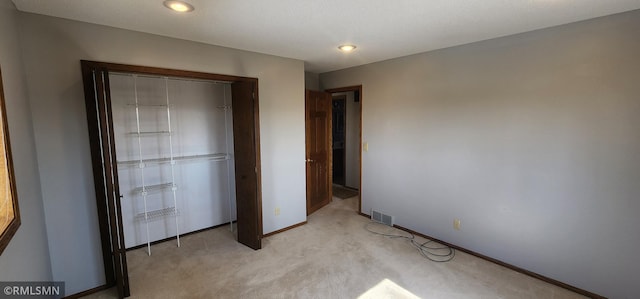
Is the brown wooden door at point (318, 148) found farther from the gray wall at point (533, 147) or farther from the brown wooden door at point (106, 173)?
the brown wooden door at point (106, 173)

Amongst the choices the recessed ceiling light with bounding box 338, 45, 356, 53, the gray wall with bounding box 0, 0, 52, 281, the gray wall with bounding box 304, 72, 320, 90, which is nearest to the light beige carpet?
the gray wall with bounding box 0, 0, 52, 281

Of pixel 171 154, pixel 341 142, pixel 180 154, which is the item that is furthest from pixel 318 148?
pixel 171 154

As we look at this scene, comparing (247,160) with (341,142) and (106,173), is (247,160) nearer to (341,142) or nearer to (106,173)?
(106,173)

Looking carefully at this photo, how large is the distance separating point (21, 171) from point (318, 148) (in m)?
3.37

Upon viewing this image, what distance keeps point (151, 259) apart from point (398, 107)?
3.41m

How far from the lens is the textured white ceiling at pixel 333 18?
1891 millimetres

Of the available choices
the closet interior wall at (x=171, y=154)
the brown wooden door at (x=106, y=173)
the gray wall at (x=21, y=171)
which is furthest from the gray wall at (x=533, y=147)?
the gray wall at (x=21, y=171)

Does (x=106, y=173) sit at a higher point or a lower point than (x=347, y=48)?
lower

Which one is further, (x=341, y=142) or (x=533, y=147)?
(x=341, y=142)

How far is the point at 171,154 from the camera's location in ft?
11.0

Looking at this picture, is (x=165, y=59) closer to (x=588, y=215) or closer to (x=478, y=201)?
(x=478, y=201)

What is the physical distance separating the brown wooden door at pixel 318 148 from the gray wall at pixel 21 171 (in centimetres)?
294

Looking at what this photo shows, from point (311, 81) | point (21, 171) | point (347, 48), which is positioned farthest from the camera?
point (311, 81)

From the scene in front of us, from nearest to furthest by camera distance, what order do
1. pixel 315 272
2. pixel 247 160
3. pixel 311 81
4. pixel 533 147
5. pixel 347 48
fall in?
pixel 533 147
pixel 315 272
pixel 347 48
pixel 247 160
pixel 311 81
